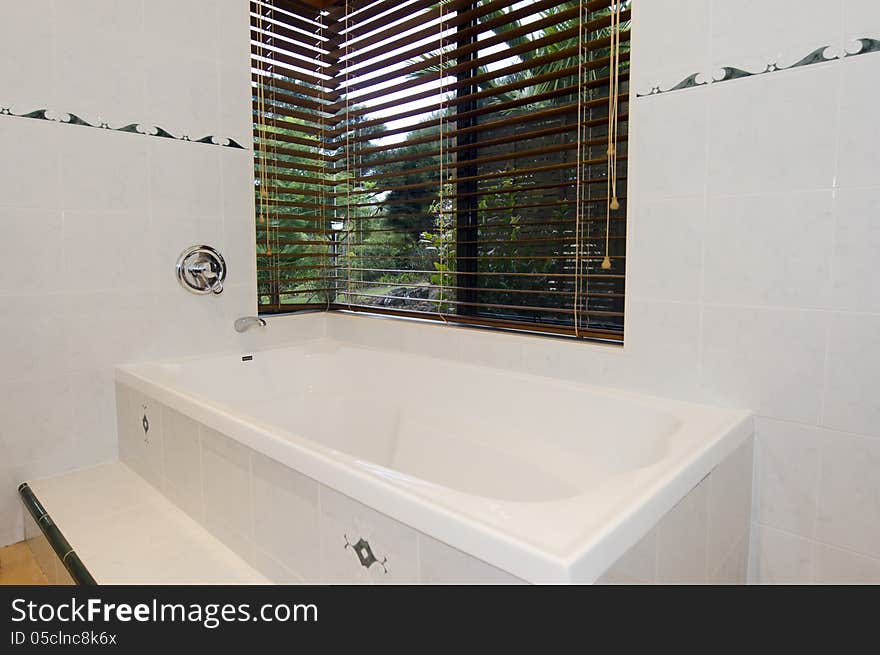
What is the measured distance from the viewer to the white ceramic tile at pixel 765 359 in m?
1.42

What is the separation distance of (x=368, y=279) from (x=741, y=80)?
1808mm

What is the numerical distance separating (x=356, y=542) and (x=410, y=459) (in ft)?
3.38

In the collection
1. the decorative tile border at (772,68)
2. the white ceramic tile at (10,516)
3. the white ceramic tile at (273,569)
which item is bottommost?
the white ceramic tile at (10,516)

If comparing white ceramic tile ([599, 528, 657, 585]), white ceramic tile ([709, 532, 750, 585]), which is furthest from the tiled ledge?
white ceramic tile ([709, 532, 750, 585])

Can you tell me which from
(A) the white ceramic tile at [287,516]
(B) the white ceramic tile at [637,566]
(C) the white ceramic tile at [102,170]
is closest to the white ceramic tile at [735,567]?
(B) the white ceramic tile at [637,566]

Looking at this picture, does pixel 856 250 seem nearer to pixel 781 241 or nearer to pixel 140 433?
pixel 781 241

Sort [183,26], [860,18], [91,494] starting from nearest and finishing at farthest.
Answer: [860,18] < [91,494] < [183,26]

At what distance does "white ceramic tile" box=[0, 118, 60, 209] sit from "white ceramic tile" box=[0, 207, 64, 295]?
0.07 ft

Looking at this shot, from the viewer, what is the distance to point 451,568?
0.95 m

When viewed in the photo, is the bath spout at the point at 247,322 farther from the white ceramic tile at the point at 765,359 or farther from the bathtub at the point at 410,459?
the white ceramic tile at the point at 765,359

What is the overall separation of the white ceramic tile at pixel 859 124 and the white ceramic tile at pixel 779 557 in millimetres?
873

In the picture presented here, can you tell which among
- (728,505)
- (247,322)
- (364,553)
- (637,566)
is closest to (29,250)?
(247,322)
